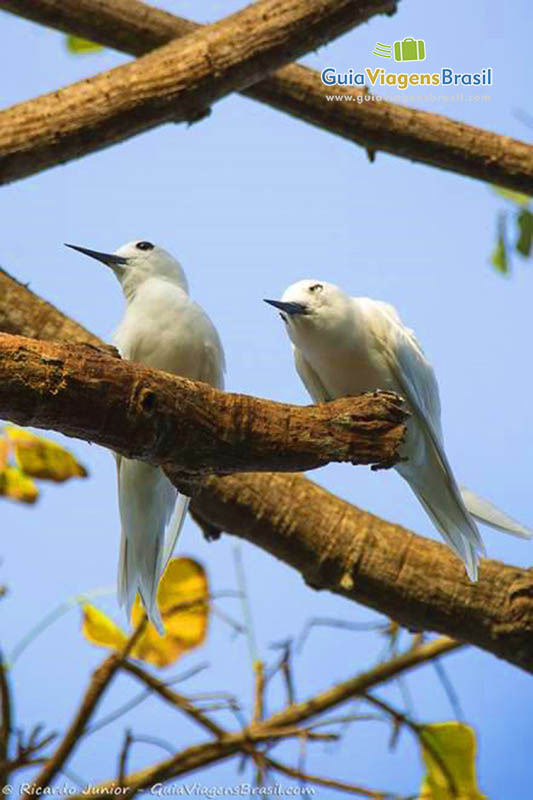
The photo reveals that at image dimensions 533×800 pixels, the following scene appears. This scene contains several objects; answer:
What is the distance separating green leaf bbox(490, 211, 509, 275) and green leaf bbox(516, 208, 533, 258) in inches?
2.7

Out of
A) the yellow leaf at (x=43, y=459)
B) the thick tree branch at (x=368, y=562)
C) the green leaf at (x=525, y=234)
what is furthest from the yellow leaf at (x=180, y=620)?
the green leaf at (x=525, y=234)

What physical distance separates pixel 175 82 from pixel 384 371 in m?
1.26

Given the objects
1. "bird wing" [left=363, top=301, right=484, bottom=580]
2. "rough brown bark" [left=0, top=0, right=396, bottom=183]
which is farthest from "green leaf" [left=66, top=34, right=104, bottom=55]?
"bird wing" [left=363, top=301, right=484, bottom=580]

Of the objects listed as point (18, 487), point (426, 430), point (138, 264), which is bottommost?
point (18, 487)

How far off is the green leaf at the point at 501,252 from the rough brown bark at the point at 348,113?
14cm

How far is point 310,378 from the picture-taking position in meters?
3.69

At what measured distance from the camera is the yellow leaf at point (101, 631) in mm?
3891

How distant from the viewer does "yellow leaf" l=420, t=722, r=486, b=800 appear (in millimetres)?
3816

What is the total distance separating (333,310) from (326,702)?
1.29 meters

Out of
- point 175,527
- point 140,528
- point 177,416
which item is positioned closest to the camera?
point 177,416

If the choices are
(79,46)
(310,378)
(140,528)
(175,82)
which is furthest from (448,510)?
(79,46)

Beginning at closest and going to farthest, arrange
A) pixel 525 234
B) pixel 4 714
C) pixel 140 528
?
1. pixel 4 714
2. pixel 140 528
3. pixel 525 234

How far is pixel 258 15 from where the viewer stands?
3.98 meters

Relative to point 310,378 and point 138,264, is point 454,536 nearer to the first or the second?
point 310,378
